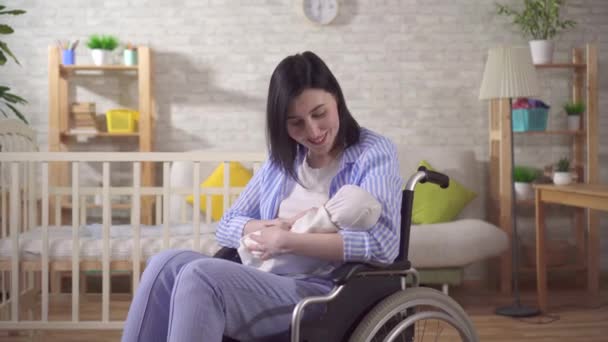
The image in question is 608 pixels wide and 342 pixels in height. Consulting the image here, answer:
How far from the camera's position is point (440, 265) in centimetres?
391

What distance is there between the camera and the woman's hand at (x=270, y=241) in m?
1.57

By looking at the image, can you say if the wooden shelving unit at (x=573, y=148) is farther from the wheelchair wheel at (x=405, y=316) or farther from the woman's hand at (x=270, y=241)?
the woman's hand at (x=270, y=241)

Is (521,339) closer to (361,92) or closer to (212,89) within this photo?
(361,92)

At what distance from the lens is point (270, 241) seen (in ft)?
5.22

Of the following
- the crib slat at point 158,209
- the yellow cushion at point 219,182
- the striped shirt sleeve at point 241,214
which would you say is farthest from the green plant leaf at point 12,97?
the striped shirt sleeve at point 241,214

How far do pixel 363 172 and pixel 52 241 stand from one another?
1.83m

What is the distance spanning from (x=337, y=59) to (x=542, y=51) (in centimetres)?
130

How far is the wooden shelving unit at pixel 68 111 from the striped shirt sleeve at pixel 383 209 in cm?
292

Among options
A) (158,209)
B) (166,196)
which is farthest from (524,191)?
(166,196)

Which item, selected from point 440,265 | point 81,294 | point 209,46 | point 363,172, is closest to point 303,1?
point 209,46

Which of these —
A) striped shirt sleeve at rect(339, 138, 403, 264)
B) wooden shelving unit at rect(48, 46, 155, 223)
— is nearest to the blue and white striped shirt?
striped shirt sleeve at rect(339, 138, 403, 264)

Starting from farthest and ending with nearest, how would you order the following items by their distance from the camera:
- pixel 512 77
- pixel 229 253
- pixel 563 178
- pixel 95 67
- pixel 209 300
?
pixel 95 67, pixel 512 77, pixel 563 178, pixel 229 253, pixel 209 300

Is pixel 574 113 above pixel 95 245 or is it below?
above

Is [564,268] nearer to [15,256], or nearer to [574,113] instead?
[574,113]
